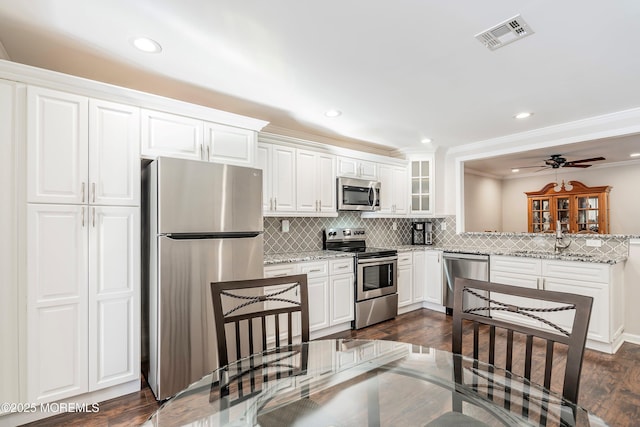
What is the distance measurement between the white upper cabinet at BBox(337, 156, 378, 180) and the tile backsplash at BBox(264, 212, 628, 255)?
57cm

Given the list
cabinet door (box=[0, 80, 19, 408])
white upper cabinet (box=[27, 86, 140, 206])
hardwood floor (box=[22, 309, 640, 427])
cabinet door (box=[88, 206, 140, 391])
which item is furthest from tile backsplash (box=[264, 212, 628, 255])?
cabinet door (box=[0, 80, 19, 408])

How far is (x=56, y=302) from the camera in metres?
1.98

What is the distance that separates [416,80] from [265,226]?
7.00 ft

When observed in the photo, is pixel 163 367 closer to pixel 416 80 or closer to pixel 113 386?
pixel 113 386

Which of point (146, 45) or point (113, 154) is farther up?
point (146, 45)

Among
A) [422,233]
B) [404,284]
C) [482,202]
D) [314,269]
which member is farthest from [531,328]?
[482,202]

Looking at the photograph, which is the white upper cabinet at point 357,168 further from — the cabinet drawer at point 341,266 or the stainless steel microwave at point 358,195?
the cabinet drawer at point 341,266

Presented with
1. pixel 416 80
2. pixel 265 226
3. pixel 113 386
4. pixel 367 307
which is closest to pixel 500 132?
pixel 416 80

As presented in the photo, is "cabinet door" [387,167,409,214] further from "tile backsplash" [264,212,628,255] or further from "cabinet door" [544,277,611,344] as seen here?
"cabinet door" [544,277,611,344]

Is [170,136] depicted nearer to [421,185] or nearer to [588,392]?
[421,185]

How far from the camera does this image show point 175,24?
1.78 meters

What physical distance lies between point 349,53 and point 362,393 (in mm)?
2111

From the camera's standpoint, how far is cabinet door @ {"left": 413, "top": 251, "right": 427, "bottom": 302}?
4.40 m

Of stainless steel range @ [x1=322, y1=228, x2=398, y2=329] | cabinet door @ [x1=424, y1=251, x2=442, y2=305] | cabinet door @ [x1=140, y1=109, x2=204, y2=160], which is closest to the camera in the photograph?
cabinet door @ [x1=140, y1=109, x2=204, y2=160]
